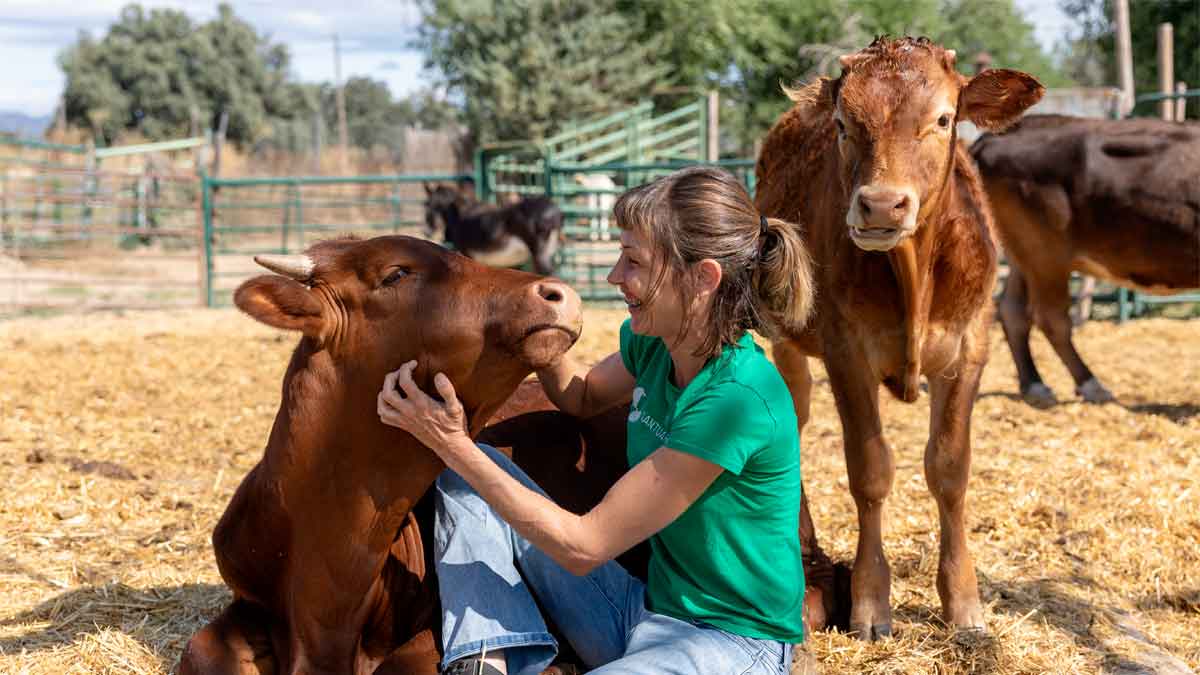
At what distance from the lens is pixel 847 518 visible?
5.11 m

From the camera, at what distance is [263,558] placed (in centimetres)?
306

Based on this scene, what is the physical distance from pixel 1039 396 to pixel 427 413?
654cm

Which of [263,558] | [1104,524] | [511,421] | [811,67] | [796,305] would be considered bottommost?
[1104,524]

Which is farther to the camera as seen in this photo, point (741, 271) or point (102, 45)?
point (102, 45)

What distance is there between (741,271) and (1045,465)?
3.85 metres

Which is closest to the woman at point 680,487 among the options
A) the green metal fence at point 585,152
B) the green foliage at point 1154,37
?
the green metal fence at point 585,152

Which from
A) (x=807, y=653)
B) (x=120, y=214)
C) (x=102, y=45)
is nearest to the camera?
(x=807, y=653)

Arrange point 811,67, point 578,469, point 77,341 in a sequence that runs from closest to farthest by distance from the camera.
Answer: point 578,469, point 77,341, point 811,67

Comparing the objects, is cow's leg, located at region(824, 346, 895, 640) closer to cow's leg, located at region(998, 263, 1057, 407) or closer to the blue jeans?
the blue jeans

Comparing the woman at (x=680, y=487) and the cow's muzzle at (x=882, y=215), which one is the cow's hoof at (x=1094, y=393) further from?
the woman at (x=680, y=487)

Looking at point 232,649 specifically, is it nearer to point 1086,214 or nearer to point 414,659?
point 414,659

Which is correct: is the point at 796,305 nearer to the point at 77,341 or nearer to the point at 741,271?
the point at 741,271

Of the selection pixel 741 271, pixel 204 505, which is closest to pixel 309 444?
pixel 741 271

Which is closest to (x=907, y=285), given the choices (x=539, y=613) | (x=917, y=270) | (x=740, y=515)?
(x=917, y=270)
